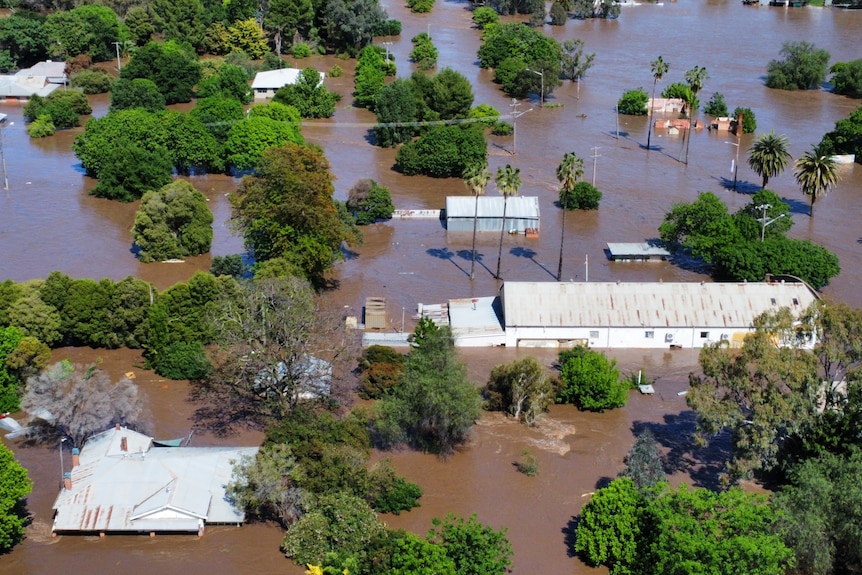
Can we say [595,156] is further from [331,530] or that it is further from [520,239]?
[331,530]

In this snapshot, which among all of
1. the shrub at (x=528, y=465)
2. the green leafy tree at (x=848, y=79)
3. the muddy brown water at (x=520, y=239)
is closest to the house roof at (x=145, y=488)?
the muddy brown water at (x=520, y=239)

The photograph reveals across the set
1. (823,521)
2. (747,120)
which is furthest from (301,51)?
(823,521)

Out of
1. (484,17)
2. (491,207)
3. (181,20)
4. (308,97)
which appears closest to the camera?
(491,207)

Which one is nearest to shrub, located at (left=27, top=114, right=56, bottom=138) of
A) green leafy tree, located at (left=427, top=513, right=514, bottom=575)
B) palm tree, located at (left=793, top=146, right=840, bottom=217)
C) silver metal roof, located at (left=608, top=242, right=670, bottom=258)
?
silver metal roof, located at (left=608, top=242, right=670, bottom=258)

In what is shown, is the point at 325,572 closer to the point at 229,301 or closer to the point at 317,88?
the point at 229,301

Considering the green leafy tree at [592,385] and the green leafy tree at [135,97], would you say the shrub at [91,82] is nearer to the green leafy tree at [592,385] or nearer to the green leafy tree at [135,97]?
the green leafy tree at [135,97]

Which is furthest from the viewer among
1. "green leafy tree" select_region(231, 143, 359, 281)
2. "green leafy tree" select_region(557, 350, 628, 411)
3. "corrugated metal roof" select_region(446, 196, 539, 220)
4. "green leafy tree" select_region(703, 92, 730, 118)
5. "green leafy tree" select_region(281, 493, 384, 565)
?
"green leafy tree" select_region(703, 92, 730, 118)

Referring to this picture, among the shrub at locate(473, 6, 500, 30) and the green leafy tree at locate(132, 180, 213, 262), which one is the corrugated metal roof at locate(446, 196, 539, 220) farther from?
the shrub at locate(473, 6, 500, 30)
